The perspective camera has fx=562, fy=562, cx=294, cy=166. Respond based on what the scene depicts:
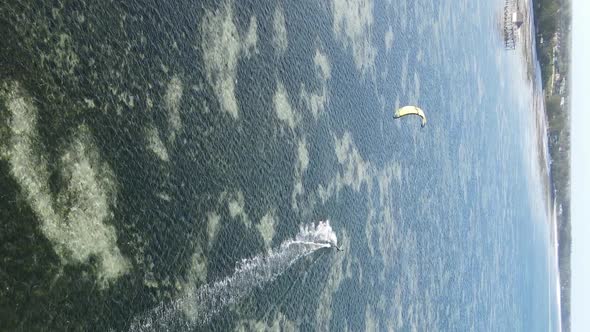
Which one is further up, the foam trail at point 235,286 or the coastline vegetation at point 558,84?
the coastline vegetation at point 558,84

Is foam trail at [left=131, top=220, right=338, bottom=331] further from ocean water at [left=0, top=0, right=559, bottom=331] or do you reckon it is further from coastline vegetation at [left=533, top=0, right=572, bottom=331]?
coastline vegetation at [left=533, top=0, right=572, bottom=331]

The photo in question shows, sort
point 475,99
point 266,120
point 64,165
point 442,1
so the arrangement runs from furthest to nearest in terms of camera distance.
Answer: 1. point 475,99
2. point 442,1
3. point 266,120
4. point 64,165

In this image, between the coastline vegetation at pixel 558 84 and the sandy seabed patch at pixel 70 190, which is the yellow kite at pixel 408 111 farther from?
the coastline vegetation at pixel 558 84

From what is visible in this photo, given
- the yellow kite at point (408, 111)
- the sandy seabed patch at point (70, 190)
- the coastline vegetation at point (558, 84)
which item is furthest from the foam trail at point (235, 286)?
the coastline vegetation at point (558, 84)

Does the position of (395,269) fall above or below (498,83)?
below

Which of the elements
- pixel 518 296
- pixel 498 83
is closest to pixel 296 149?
pixel 498 83

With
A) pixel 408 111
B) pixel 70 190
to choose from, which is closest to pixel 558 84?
pixel 408 111

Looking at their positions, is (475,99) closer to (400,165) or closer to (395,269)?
(400,165)

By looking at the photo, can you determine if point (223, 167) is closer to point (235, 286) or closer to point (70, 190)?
point (235, 286)
